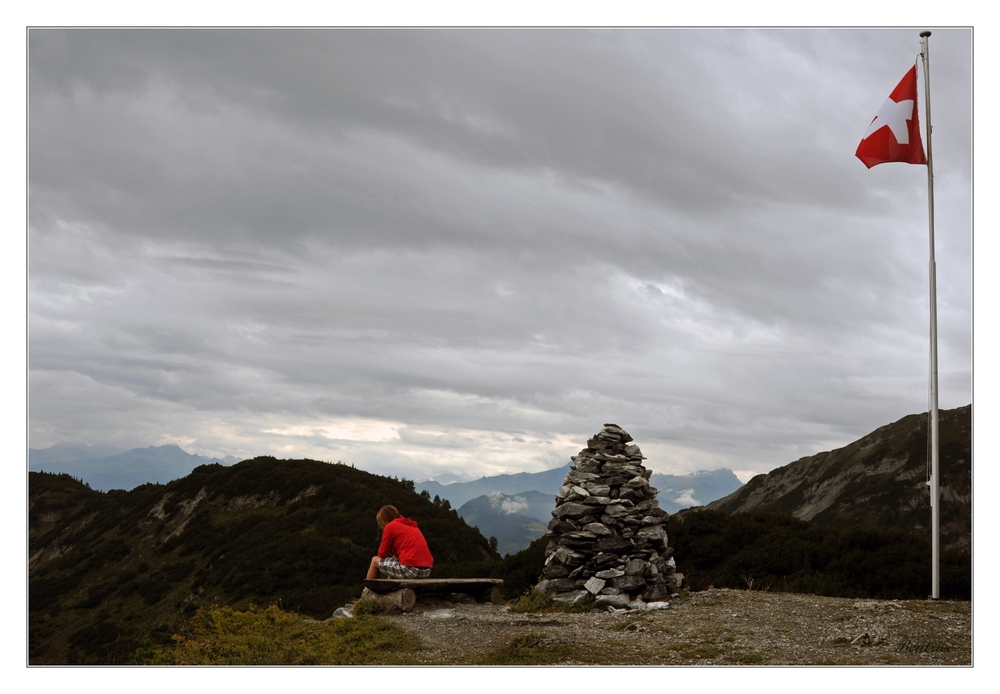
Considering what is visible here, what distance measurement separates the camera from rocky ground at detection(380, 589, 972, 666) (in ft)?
31.1

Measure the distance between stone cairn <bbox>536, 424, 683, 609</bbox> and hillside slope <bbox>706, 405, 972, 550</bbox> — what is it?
26470mm

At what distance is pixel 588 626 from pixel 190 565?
30.8 meters

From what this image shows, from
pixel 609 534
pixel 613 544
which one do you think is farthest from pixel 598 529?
pixel 613 544

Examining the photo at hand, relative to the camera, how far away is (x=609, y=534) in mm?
Result: 14258

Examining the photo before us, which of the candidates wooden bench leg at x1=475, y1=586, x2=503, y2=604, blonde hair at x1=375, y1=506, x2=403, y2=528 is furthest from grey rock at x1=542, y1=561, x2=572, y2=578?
blonde hair at x1=375, y1=506, x2=403, y2=528

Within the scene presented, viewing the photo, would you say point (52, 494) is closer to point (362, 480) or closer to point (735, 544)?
point (362, 480)

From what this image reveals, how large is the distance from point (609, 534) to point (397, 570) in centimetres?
408

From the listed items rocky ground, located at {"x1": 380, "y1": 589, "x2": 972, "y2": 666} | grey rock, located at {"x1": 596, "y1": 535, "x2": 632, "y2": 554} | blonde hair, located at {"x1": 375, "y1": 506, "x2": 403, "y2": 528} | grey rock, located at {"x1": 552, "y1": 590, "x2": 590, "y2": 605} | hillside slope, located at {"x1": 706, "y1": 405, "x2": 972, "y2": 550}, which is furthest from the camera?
hillside slope, located at {"x1": 706, "y1": 405, "x2": 972, "y2": 550}

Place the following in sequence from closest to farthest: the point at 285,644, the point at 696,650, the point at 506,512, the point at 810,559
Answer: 1. the point at 696,650
2. the point at 285,644
3. the point at 810,559
4. the point at 506,512

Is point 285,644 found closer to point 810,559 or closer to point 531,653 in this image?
point 531,653

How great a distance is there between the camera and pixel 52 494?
53000 millimetres

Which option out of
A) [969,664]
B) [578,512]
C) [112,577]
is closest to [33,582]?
[112,577]

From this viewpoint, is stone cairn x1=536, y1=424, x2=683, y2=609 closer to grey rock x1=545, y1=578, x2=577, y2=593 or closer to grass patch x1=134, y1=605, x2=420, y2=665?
grey rock x1=545, y1=578, x2=577, y2=593

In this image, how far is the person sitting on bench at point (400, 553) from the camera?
42.5 ft
